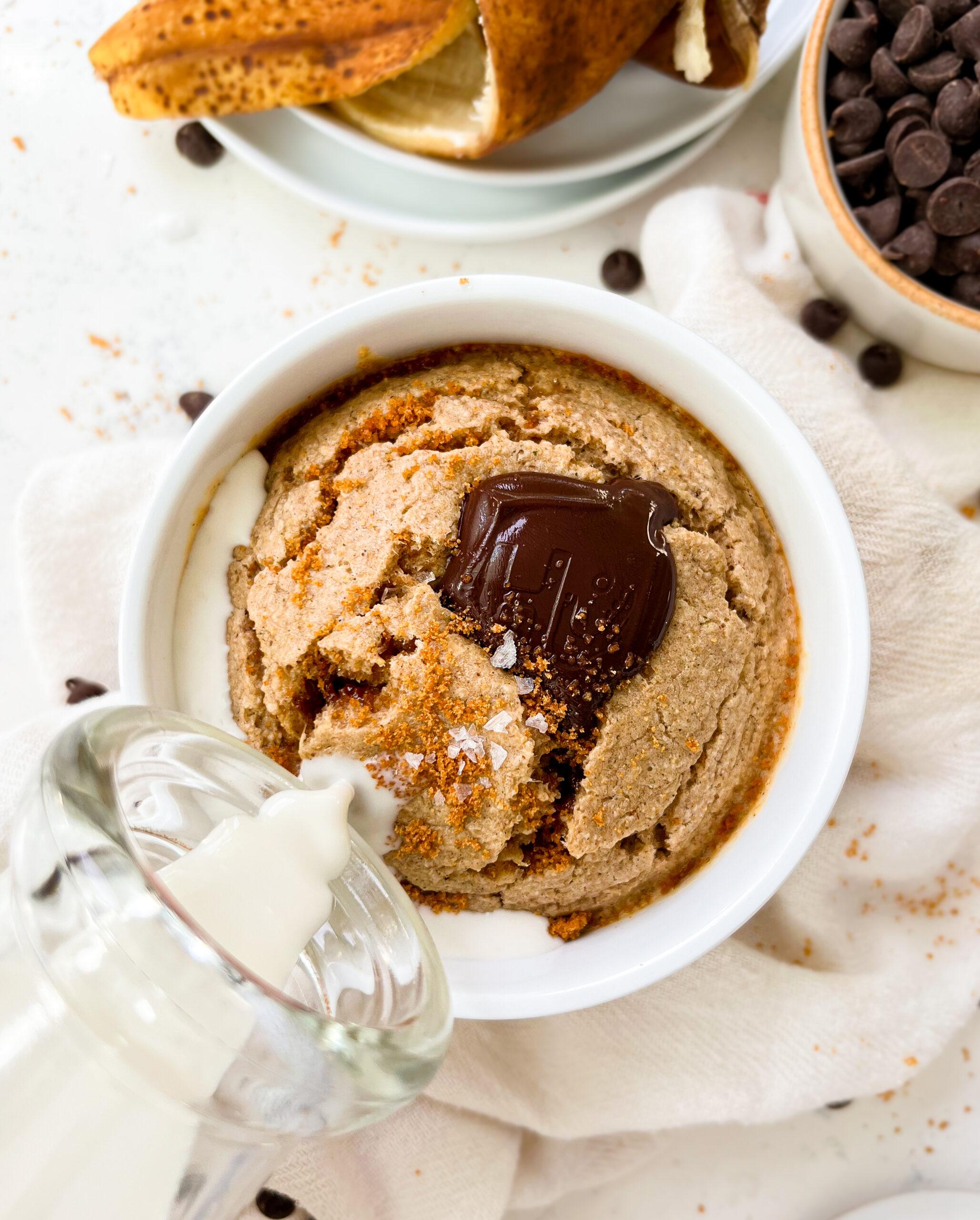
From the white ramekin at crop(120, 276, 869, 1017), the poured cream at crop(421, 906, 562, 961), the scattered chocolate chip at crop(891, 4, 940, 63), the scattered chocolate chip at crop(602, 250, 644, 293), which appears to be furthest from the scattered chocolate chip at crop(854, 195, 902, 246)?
the poured cream at crop(421, 906, 562, 961)

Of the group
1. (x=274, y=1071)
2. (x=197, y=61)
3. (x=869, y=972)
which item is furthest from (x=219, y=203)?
(x=869, y=972)

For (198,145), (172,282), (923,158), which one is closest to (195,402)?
→ (172,282)

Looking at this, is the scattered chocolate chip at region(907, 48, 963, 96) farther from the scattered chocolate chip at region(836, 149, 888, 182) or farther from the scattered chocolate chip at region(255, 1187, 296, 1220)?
the scattered chocolate chip at region(255, 1187, 296, 1220)

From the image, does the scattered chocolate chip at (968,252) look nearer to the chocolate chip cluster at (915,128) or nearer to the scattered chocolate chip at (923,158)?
the chocolate chip cluster at (915,128)

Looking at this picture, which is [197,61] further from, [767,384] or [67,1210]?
[67,1210]

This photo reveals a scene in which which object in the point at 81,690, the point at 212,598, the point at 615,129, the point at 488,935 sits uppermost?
the point at 615,129

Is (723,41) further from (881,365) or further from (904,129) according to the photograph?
(881,365)
